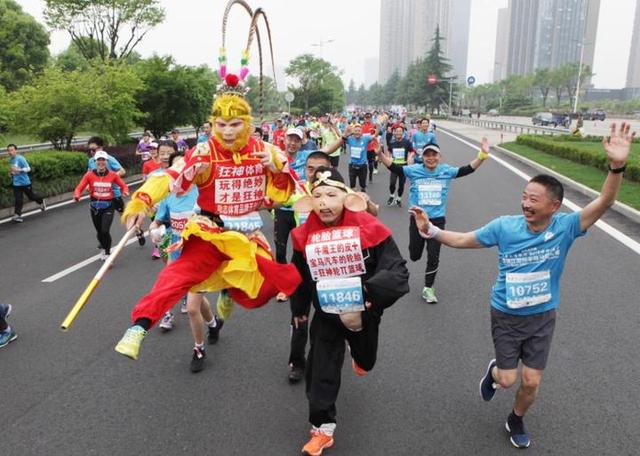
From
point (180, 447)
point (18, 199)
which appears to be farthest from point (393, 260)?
point (18, 199)

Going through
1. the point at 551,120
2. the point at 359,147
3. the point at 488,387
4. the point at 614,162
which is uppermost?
the point at 614,162

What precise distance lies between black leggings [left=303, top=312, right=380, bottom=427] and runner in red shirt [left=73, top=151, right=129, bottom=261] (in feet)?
18.8

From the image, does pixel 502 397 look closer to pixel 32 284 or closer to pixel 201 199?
pixel 201 199

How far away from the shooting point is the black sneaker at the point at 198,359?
4.52 meters

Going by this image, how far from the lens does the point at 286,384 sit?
14.1 ft

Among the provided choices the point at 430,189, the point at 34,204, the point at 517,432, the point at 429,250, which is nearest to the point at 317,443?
the point at 517,432

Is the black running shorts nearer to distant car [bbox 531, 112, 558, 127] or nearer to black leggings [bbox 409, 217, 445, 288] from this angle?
black leggings [bbox 409, 217, 445, 288]

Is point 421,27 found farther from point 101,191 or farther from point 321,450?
point 321,450

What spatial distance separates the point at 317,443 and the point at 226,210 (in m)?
1.80

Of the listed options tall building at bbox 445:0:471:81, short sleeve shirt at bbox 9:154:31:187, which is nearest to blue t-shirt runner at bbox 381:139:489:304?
short sleeve shirt at bbox 9:154:31:187

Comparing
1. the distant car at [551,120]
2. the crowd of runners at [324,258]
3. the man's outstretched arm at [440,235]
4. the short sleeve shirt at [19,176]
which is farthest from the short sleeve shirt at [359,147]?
the distant car at [551,120]

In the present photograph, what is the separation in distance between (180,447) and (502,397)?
8.08ft

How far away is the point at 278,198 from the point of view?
425 cm

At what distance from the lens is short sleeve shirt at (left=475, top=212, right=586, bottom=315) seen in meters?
3.44
